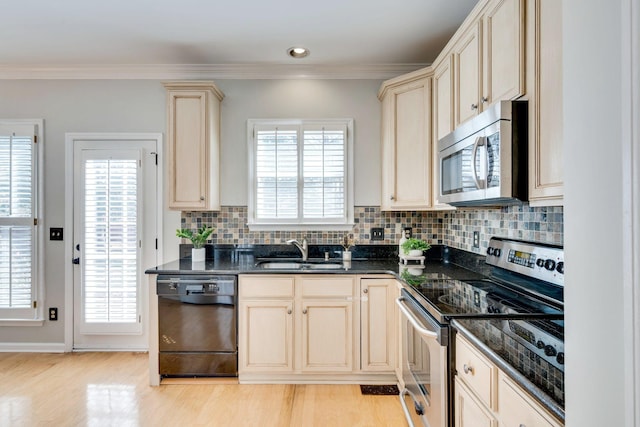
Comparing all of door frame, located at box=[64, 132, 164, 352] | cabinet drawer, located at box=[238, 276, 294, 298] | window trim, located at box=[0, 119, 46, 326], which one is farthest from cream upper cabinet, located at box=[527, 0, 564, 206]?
window trim, located at box=[0, 119, 46, 326]

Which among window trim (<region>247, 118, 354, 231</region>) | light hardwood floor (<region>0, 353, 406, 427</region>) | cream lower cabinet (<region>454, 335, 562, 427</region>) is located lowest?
light hardwood floor (<region>0, 353, 406, 427</region>)

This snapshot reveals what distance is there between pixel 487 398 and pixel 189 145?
2.65m

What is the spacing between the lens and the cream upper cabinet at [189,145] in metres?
2.95

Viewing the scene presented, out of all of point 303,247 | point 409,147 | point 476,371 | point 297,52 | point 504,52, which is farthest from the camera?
point 303,247

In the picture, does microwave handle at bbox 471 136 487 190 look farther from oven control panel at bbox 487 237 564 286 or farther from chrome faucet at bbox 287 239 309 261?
chrome faucet at bbox 287 239 309 261

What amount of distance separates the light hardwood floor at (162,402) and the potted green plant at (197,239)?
951mm

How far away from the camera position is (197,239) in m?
2.99

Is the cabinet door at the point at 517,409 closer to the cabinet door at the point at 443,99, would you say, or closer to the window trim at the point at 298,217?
the cabinet door at the point at 443,99

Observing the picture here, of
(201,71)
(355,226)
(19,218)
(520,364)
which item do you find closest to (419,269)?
(355,226)

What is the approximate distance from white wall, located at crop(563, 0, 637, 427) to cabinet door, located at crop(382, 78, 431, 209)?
2.14 metres

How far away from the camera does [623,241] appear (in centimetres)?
47

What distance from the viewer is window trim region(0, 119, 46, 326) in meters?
3.25

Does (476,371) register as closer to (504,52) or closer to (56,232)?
Answer: (504,52)

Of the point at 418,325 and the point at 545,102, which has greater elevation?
the point at 545,102
